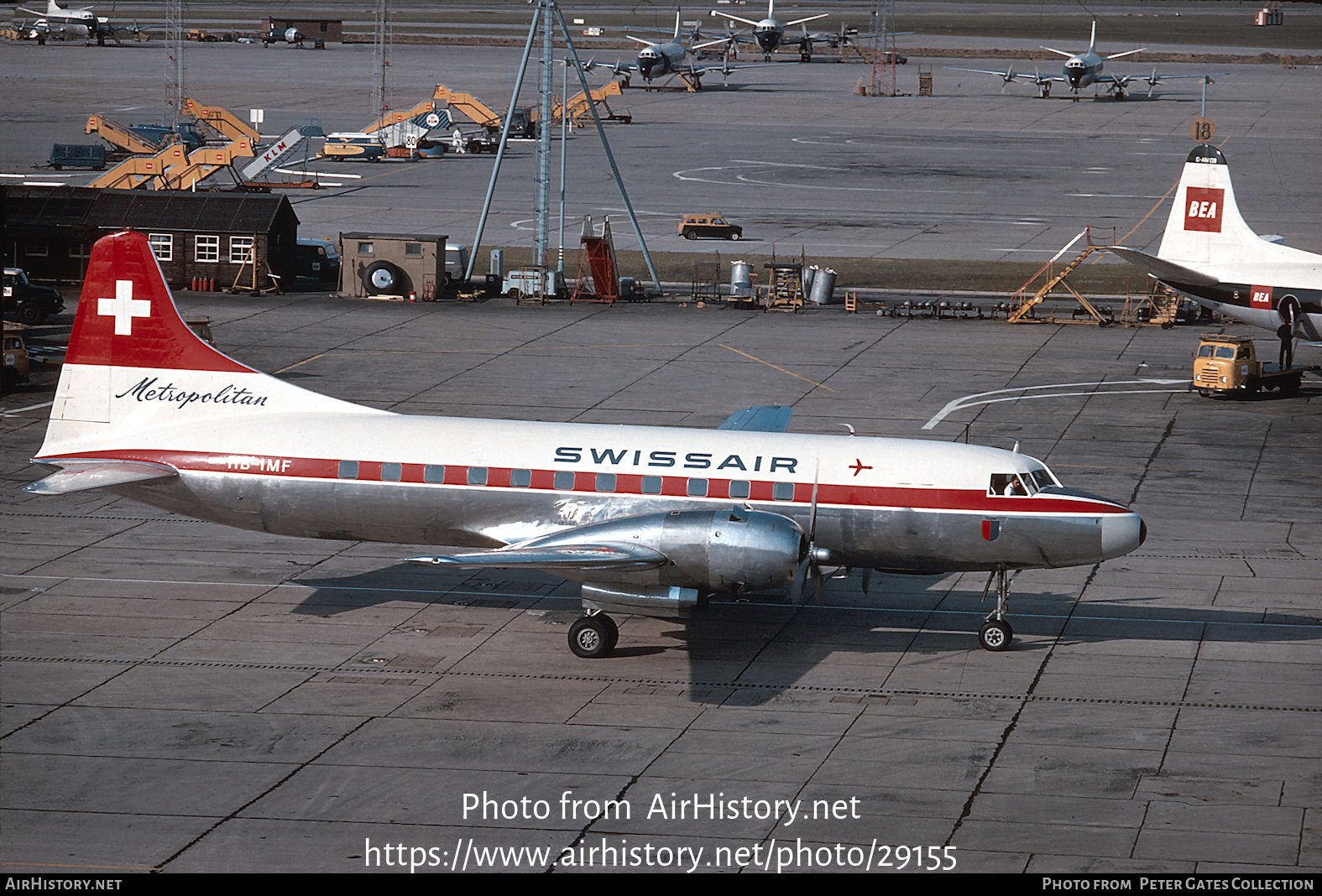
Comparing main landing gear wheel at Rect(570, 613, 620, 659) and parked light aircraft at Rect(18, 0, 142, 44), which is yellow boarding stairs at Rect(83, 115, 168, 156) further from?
main landing gear wheel at Rect(570, 613, 620, 659)

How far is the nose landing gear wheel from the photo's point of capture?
3003 centimetres

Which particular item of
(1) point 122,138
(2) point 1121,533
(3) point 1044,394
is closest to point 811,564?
(2) point 1121,533

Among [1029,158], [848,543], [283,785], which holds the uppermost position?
[1029,158]

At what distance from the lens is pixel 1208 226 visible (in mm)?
54938

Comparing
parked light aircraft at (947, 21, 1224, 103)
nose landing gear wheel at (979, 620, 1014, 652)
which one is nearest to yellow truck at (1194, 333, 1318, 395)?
nose landing gear wheel at (979, 620, 1014, 652)

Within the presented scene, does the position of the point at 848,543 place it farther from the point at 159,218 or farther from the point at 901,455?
the point at 159,218

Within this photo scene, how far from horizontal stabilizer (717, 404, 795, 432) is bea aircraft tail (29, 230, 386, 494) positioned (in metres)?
8.84

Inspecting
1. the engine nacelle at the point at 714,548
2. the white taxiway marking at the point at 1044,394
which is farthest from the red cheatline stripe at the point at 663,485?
the white taxiway marking at the point at 1044,394

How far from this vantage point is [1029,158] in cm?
10838

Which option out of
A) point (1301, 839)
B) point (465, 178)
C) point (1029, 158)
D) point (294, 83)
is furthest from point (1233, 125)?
point (1301, 839)

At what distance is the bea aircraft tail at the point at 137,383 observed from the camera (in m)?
31.8

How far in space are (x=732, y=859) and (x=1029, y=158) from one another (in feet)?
311

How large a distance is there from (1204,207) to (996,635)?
30.8m

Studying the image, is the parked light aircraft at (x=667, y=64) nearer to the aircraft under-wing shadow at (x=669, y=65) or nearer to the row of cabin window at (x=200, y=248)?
the aircraft under-wing shadow at (x=669, y=65)
